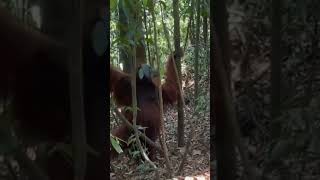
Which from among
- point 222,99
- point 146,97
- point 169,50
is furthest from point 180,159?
point 222,99

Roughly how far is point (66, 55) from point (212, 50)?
0.21 metres

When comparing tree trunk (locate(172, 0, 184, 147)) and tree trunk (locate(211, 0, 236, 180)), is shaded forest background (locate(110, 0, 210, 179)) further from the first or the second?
tree trunk (locate(211, 0, 236, 180))

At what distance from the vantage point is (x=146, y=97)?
3.24 m

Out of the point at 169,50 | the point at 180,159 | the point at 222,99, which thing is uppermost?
the point at 169,50

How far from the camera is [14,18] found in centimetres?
66

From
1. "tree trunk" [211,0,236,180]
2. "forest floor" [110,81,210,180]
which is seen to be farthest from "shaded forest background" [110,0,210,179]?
"tree trunk" [211,0,236,180]

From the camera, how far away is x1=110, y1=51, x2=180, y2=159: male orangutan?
2938 mm

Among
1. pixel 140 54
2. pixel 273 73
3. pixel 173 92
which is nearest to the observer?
pixel 273 73

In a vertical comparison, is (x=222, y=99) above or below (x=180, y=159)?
above

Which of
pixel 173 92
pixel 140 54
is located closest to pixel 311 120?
pixel 140 54

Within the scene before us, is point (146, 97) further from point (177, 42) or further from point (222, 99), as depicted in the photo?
point (222, 99)

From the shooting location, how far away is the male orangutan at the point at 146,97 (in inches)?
116

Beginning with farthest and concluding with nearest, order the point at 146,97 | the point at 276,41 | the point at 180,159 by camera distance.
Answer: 1. the point at 146,97
2. the point at 180,159
3. the point at 276,41

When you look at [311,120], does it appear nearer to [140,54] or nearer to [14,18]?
[14,18]
